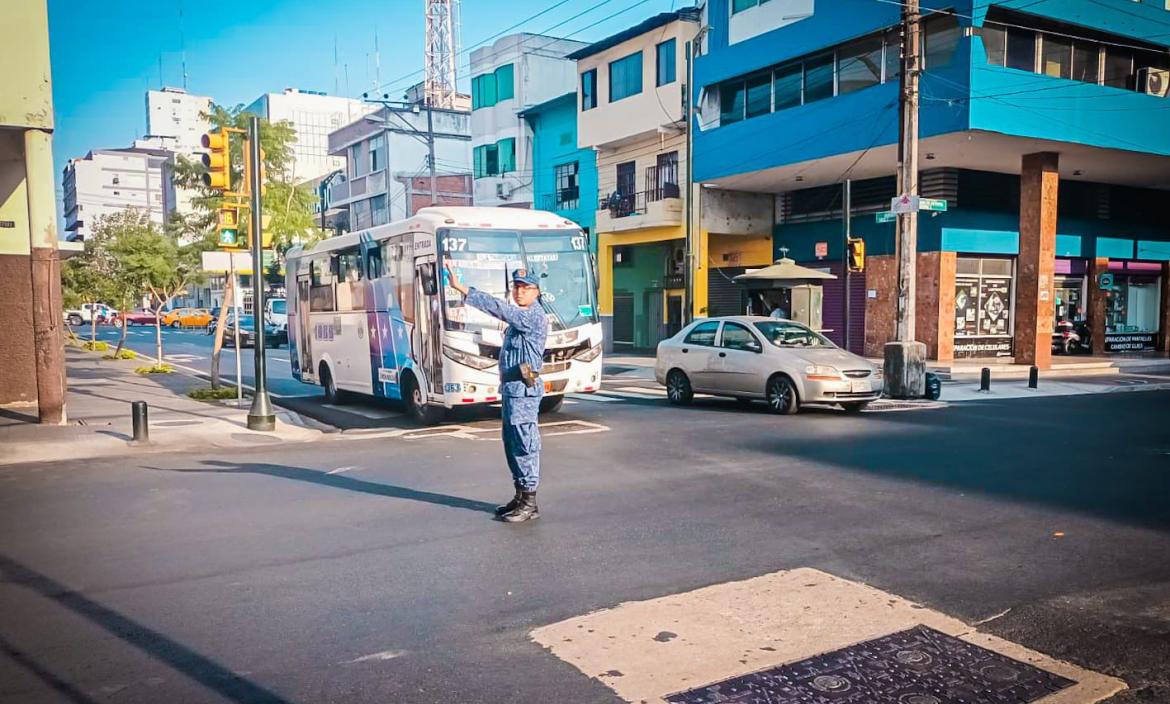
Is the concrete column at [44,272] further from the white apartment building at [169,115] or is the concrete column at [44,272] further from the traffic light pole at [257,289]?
the white apartment building at [169,115]

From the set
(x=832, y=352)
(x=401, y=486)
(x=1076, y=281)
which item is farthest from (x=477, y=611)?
(x=1076, y=281)

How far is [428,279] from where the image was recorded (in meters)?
12.6

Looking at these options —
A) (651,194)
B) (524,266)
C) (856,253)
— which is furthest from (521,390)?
(651,194)

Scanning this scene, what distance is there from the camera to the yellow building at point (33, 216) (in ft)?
39.2

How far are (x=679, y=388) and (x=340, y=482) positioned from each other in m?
8.18

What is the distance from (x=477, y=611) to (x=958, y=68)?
752 inches

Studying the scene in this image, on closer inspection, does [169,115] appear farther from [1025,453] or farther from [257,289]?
[1025,453]

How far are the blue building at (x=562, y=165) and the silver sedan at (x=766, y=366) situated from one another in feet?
61.8

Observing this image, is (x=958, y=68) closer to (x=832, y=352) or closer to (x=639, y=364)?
(x=832, y=352)

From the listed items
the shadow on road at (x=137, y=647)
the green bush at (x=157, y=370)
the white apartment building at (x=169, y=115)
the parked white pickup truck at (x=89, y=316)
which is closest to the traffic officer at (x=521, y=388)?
the shadow on road at (x=137, y=647)

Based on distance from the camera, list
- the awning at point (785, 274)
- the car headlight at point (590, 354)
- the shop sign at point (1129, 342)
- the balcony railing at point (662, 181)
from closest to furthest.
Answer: the car headlight at point (590, 354), the awning at point (785, 274), the balcony railing at point (662, 181), the shop sign at point (1129, 342)

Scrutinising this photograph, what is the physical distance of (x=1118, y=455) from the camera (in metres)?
9.66

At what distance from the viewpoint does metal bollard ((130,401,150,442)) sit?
11012 mm

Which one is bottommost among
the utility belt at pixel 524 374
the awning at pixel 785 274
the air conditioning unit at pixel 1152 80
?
the utility belt at pixel 524 374
